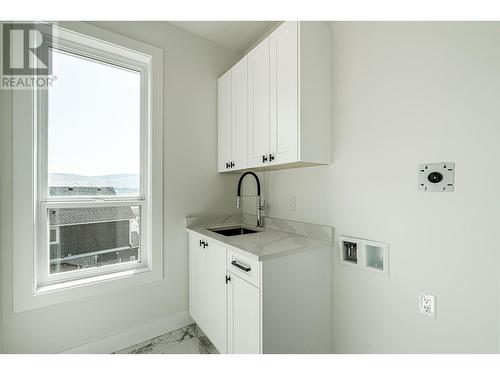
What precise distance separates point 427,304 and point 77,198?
2.35m

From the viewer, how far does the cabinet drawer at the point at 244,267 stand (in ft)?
4.24

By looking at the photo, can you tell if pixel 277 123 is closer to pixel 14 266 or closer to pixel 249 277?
pixel 249 277

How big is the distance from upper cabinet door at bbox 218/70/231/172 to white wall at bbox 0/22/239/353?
0.08 meters

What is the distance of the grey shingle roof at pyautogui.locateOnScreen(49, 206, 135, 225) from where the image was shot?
5.49ft

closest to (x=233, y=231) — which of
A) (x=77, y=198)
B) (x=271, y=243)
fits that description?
(x=271, y=243)

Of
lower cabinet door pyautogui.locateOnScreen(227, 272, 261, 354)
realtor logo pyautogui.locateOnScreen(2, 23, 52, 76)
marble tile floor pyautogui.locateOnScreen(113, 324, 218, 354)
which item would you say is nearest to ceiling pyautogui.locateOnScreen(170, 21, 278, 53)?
realtor logo pyautogui.locateOnScreen(2, 23, 52, 76)

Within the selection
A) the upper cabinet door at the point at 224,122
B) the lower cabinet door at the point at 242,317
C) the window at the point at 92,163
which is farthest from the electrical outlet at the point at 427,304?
the window at the point at 92,163

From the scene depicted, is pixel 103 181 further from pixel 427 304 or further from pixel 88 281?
pixel 427 304

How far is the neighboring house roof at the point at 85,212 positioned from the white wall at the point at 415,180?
161 cm
